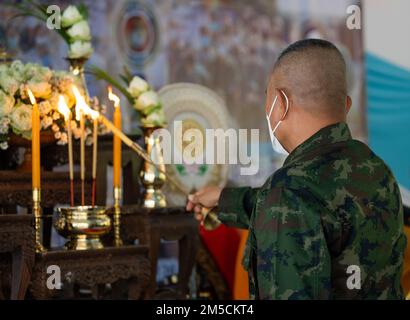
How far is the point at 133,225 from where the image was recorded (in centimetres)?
355

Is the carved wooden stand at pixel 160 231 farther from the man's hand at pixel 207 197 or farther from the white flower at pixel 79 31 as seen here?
the white flower at pixel 79 31

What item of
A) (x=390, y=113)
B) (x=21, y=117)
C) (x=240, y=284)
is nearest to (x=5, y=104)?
(x=21, y=117)

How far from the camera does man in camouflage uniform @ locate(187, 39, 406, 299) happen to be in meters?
2.00

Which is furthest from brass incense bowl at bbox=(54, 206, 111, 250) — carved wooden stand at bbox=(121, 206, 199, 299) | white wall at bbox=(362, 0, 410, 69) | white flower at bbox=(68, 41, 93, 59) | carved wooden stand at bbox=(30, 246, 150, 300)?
white wall at bbox=(362, 0, 410, 69)

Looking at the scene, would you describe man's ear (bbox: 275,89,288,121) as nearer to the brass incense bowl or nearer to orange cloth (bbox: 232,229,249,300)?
the brass incense bowl

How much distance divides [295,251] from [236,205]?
88 centimetres

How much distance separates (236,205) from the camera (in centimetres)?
287

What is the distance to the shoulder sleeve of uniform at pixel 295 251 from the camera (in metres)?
1.99

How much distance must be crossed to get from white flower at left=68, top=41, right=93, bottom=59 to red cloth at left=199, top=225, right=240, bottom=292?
1148mm

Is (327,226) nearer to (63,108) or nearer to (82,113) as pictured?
(63,108)

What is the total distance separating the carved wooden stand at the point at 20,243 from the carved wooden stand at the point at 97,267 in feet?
0.14

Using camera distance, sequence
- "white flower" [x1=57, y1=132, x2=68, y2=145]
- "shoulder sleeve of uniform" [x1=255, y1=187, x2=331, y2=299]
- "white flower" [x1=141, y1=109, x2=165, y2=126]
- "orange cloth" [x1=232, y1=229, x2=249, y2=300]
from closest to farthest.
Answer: "shoulder sleeve of uniform" [x1=255, y1=187, x2=331, y2=299] → "white flower" [x1=57, y1=132, x2=68, y2=145] → "white flower" [x1=141, y1=109, x2=165, y2=126] → "orange cloth" [x1=232, y1=229, x2=249, y2=300]

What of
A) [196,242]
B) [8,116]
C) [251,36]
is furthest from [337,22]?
[8,116]

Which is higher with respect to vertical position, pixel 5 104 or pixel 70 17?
pixel 70 17
